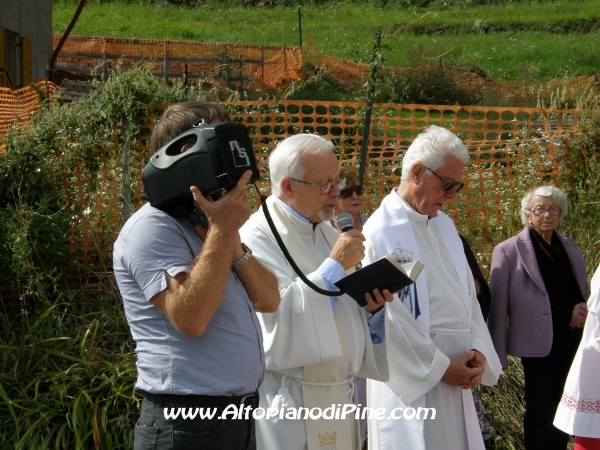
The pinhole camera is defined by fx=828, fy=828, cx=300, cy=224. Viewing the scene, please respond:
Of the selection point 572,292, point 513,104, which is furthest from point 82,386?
point 513,104

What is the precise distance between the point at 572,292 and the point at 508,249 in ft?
1.74

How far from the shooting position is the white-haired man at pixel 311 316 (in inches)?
135

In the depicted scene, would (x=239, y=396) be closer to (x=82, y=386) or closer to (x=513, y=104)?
(x=82, y=386)

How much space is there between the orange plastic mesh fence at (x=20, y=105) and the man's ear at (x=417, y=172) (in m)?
4.01

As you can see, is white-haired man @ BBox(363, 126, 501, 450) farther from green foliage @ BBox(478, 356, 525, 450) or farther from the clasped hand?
green foliage @ BBox(478, 356, 525, 450)

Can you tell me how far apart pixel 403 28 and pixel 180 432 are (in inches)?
1205

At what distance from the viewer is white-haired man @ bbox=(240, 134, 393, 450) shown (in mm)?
3424

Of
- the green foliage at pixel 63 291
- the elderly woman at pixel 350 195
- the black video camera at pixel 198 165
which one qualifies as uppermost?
the black video camera at pixel 198 165

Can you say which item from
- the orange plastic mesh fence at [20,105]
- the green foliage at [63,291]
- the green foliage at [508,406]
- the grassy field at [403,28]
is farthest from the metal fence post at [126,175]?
the grassy field at [403,28]

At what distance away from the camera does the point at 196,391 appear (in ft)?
8.75

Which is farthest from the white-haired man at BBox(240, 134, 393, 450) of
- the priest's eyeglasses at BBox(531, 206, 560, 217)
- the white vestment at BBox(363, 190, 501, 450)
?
the priest's eyeglasses at BBox(531, 206, 560, 217)

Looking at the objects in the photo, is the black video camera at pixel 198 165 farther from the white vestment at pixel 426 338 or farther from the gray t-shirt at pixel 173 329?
the white vestment at pixel 426 338

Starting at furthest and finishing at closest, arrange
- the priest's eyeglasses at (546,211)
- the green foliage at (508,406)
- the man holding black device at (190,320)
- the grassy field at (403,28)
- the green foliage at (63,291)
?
the grassy field at (403,28) < the green foliage at (508,406) < the priest's eyeglasses at (546,211) < the green foliage at (63,291) < the man holding black device at (190,320)

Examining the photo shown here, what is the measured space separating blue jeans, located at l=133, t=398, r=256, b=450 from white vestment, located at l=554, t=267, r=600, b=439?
262 cm
